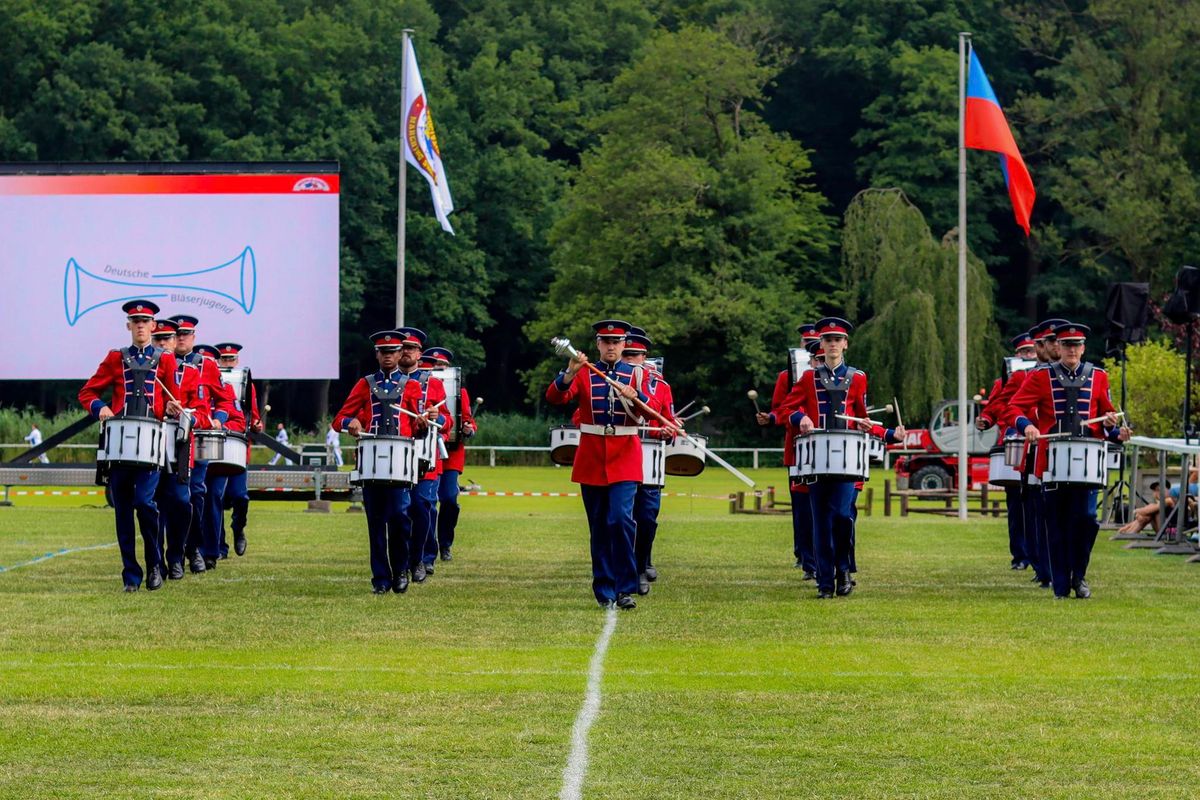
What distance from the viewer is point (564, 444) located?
1775 centimetres

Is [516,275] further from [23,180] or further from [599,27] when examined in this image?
[23,180]

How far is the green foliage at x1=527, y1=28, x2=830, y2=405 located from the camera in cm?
6216

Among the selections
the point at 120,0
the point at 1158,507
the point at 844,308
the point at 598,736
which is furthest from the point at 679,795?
the point at 120,0

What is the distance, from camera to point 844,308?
212 ft

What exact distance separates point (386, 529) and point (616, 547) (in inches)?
75.4

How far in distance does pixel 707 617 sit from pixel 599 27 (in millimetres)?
66656

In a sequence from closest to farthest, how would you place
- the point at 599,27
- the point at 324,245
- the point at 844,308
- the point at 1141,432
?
the point at 324,245 < the point at 1141,432 < the point at 844,308 < the point at 599,27

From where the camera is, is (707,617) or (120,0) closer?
(707,617)

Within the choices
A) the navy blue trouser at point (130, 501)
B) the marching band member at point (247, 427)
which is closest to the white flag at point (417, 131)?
the marching band member at point (247, 427)

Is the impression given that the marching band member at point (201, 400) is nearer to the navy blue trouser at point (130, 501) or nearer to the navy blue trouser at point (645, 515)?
the navy blue trouser at point (130, 501)

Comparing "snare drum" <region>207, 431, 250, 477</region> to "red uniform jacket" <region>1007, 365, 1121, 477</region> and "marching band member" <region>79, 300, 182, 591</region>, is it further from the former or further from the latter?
"red uniform jacket" <region>1007, 365, 1121, 477</region>

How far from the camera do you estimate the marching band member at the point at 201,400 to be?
17.2m

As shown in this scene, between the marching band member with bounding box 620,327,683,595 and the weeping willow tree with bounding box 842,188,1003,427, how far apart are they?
39059mm

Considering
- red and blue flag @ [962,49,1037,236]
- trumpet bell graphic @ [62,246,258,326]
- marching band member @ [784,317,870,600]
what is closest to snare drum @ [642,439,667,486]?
marching band member @ [784,317,870,600]
